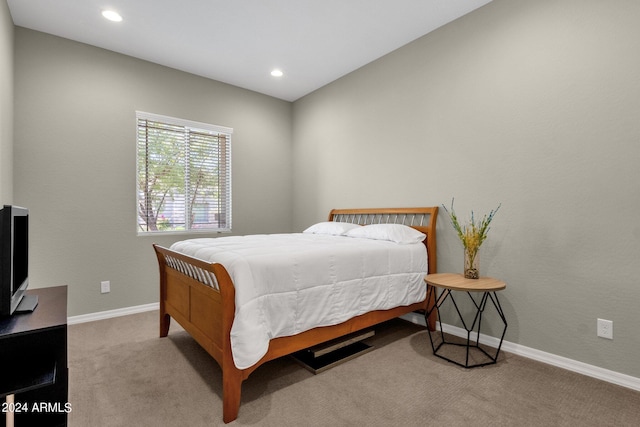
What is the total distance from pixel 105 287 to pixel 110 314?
0.29 m

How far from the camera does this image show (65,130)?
10.4 ft

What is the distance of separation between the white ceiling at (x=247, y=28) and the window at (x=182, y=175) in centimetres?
75

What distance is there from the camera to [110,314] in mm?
3367

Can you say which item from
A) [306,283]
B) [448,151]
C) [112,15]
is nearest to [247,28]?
[112,15]

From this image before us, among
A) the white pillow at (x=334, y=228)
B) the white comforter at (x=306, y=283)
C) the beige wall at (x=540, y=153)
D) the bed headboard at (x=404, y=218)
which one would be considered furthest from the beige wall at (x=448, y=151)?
the white comforter at (x=306, y=283)

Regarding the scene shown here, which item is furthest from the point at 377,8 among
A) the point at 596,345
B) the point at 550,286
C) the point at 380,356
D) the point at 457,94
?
the point at 596,345

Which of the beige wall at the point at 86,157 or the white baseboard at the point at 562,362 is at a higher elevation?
the beige wall at the point at 86,157

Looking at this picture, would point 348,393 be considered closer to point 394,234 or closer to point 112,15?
point 394,234

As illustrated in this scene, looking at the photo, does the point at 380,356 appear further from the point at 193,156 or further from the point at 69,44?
the point at 69,44

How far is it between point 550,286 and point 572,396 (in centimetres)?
72

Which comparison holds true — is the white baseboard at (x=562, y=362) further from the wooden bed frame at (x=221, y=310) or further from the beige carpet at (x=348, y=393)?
the wooden bed frame at (x=221, y=310)

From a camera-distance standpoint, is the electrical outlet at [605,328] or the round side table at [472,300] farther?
the round side table at [472,300]

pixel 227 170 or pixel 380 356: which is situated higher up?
pixel 227 170

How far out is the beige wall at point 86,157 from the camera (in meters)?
3.01
